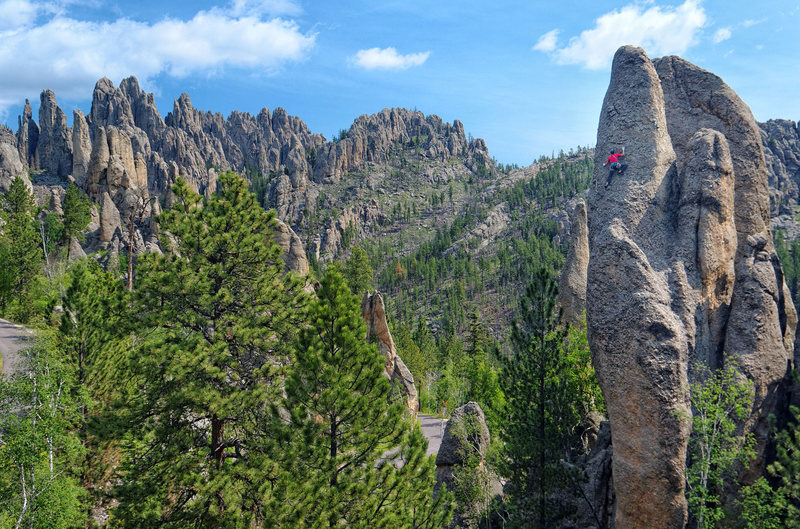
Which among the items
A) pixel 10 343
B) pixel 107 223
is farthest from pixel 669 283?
pixel 107 223

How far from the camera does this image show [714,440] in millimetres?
11047

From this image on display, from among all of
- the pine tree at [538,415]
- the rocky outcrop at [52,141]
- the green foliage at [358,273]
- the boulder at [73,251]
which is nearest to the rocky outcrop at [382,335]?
the green foliage at [358,273]

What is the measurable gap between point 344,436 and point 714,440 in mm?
9577

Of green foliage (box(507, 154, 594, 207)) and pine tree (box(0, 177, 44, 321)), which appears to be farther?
green foliage (box(507, 154, 594, 207))

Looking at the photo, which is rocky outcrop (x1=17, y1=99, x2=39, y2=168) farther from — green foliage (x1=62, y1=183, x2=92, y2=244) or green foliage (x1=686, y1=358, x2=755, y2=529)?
green foliage (x1=686, y1=358, x2=755, y2=529)

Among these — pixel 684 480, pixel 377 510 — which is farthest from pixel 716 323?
pixel 377 510

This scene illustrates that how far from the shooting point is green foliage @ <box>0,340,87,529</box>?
13.2 metres

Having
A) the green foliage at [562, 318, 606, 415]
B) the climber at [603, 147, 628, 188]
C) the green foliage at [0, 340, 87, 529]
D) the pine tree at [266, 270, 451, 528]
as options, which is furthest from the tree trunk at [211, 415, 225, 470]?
the green foliage at [562, 318, 606, 415]

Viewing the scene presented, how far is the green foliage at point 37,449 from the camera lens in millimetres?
13219

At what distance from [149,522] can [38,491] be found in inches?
174

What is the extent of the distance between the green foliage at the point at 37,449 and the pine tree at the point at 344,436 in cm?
729

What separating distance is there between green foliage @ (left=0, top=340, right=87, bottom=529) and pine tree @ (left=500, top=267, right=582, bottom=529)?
47.8 ft

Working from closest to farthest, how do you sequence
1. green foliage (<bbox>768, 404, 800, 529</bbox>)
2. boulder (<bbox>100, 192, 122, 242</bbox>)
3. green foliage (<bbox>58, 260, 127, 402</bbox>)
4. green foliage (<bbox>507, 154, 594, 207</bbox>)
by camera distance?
green foliage (<bbox>768, 404, 800, 529</bbox>)
green foliage (<bbox>58, 260, 127, 402</bbox>)
boulder (<bbox>100, 192, 122, 242</bbox>)
green foliage (<bbox>507, 154, 594, 207</bbox>)

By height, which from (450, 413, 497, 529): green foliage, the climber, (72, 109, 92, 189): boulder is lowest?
(450, 413, 497, 529): green foliage
